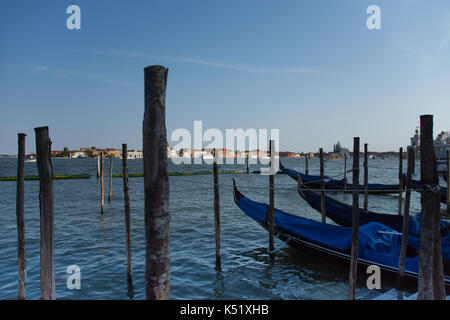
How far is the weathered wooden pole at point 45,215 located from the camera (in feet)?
10.5

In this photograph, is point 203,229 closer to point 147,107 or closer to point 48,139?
point 48,139

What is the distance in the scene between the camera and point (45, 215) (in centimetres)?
320

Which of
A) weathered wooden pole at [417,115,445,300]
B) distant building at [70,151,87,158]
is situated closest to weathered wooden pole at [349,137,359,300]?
weathered wooden pole at [417,115,445,300]

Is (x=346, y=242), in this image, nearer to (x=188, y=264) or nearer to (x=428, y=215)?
(x=428, y=215)

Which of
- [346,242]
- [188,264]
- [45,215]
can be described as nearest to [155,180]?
[45,215]

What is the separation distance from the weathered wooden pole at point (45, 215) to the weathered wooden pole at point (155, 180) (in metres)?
1.42

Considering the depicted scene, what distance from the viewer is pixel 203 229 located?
998 centimetres

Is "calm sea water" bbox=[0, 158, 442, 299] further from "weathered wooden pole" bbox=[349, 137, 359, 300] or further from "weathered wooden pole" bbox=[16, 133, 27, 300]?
"weathered wooden pole" bbox=[16, 133, 27, 300]

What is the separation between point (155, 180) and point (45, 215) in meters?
1.54

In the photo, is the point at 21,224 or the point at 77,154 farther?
the point at 77,154

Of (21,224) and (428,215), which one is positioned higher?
(428,215)

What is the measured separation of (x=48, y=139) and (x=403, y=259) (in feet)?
16.4

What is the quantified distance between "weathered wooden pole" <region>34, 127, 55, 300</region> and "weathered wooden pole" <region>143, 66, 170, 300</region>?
1419 mm

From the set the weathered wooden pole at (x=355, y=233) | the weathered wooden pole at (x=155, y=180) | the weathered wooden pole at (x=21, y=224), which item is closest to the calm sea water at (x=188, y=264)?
the weathered wooden pole at (x=355, y=233)
